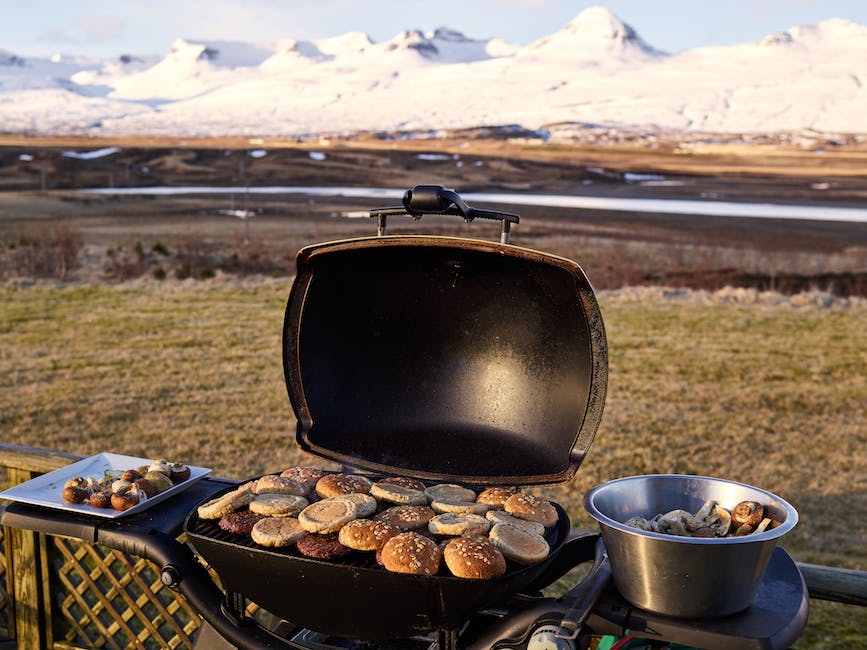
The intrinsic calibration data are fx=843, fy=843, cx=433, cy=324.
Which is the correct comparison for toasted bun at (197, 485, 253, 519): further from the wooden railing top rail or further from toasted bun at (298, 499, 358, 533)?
the wooden railing top rail

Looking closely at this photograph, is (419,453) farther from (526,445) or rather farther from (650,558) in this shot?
(650,558)

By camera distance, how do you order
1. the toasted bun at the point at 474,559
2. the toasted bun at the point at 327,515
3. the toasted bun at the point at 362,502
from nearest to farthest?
the toasted bun at the point at 474,559 → the toasted bun at the point at 327,515 → the toasted bun at the point at 362,502

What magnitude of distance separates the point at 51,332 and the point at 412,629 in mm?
10903

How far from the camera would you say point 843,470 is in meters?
7.31

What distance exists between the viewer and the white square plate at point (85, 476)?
7.58 feet

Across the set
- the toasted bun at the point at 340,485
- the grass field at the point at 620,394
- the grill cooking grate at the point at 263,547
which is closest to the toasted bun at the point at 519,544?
the grill cooking grate at the point at 263,547

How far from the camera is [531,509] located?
7.55 feet

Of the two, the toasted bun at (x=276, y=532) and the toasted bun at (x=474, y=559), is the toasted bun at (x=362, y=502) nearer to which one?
the toasted bun at (x=276, y=532)

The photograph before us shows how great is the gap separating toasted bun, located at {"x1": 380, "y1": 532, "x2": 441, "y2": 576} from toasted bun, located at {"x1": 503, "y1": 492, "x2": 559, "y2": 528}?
Result: 36 cm

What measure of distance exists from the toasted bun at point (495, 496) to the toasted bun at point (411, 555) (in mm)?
397

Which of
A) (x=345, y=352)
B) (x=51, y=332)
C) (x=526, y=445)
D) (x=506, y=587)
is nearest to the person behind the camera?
(x=506, y=587)

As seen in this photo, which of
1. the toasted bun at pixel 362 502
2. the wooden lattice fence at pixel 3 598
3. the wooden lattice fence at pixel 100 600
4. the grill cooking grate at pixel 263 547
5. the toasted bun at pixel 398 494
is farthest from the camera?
the wooden lattice fence at pixel 3 598

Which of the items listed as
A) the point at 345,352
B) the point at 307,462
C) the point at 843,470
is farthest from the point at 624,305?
the point at 345,352

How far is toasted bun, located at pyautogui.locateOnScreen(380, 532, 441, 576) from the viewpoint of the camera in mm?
1912
